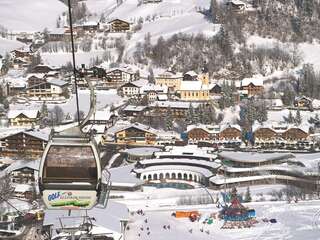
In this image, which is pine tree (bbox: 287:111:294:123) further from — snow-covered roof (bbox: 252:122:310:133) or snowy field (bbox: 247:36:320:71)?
snowy field (bbox: 247:36:320:71)

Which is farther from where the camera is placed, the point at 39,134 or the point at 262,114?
the point at 262,114

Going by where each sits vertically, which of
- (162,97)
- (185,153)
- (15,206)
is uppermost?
(162,97)

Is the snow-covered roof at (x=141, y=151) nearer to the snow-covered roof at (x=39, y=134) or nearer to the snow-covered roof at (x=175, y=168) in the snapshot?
the snow-covered roof at (x=175, y=168)

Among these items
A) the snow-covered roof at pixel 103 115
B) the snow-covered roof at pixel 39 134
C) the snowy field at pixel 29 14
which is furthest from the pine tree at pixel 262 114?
the snowy field at pixel 29 14

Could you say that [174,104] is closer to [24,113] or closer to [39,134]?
[24,113]

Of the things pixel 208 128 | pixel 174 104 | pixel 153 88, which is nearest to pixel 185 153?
pixel 208 128

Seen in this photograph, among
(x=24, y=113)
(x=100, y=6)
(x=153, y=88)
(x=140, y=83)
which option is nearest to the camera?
(x=24, y=113)

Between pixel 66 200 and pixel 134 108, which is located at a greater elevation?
pixel 66 200
